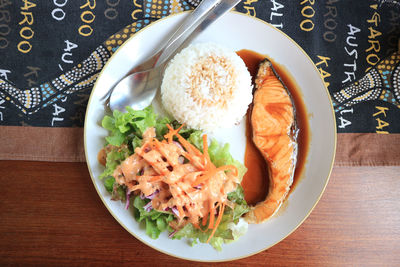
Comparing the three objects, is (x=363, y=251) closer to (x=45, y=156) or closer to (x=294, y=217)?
(x=294, y=217)

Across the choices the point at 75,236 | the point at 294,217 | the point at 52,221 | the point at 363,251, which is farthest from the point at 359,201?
the point at 52,221

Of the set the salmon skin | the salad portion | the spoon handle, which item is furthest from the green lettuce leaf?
the spoon handle

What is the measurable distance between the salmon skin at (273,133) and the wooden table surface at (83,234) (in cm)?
35

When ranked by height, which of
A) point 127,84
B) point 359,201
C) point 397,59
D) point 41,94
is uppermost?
point 397,59

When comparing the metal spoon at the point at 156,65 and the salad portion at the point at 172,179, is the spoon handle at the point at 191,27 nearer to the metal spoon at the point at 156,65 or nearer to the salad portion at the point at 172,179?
the metal spoon at the point at 156,65

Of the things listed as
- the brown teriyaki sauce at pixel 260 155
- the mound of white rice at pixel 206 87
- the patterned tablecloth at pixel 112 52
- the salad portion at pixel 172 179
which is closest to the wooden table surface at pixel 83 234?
the patterned tablecloth at pixel 112 52

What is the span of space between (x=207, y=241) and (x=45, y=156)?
130 cm

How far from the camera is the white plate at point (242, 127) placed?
77.4 inches

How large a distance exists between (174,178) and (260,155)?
780 millimetres

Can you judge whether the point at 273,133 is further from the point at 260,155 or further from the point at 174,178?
the point at 174,178

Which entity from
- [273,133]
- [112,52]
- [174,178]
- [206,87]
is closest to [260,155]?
[273,133]

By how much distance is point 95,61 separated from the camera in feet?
7.07

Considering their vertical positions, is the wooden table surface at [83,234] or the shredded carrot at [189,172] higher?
the shredded carrot at [189,172]

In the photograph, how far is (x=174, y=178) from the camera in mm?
1681
